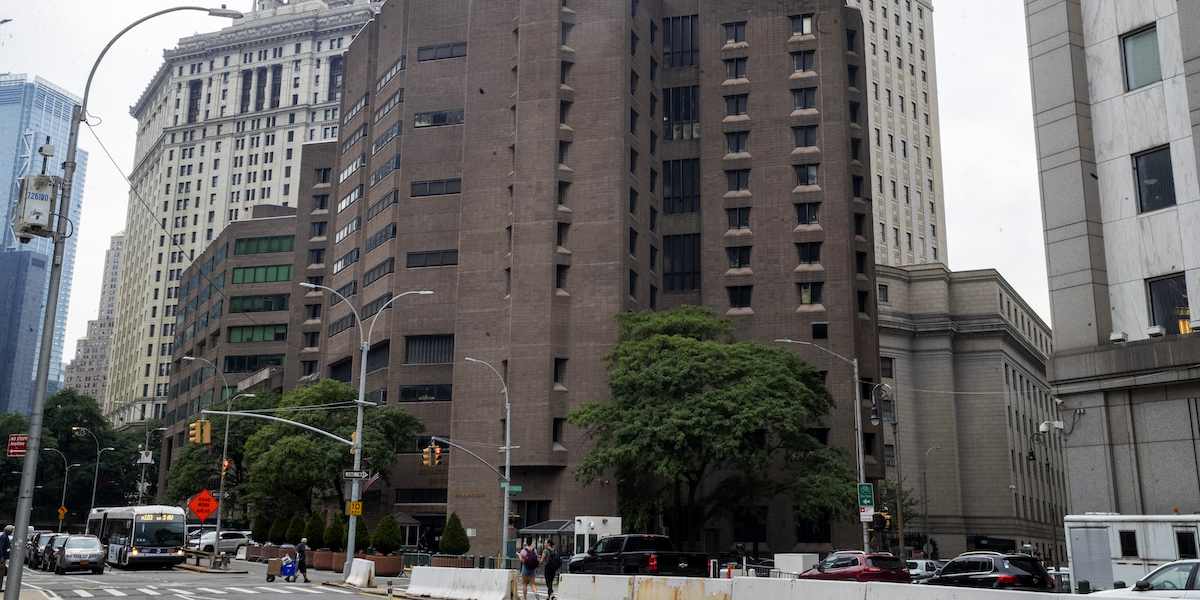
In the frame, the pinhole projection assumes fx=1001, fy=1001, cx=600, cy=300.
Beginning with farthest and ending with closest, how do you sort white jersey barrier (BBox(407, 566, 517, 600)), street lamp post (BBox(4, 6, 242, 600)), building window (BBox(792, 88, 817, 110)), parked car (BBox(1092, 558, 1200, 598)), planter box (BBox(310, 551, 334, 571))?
building window (BBox(792, 88, 817, 110)) → planter box (BBox(310, 551, 334, 571)) → white jersey barrier (BBox(407, 566, 517, 600)) → street lamp post (BBox(4, 6, 242, 600)) → parked car (BBox(1092, 558, 1200, 598))

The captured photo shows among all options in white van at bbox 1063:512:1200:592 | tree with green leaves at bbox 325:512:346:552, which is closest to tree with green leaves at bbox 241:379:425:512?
tree with green leaves at bbox 325:512:346:552

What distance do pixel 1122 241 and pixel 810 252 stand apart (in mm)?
43134

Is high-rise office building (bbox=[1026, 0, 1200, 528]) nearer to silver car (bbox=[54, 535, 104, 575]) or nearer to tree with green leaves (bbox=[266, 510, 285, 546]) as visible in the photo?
silver car (bbox=[54, 535, 104, 575])

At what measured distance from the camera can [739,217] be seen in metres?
77.1

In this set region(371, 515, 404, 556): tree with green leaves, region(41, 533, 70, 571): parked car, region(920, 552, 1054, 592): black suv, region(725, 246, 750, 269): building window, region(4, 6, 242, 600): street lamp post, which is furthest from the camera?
region(725, 246, 750, 269): building window

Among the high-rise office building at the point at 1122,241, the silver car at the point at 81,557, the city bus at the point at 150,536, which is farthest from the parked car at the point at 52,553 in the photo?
the high-rise office building at the point at 1122,241

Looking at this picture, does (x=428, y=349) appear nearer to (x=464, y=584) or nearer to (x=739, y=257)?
(x=739, y=257)

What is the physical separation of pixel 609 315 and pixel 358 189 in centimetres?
3511

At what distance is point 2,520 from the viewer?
118 metres

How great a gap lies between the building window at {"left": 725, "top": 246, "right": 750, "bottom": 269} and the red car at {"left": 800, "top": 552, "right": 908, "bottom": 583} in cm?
4360

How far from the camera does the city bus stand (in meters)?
50.1

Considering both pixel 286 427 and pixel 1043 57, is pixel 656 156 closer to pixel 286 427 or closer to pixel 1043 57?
pixel 286 427

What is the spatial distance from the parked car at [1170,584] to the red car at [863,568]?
14598mm

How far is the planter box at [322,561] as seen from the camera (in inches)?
2222
